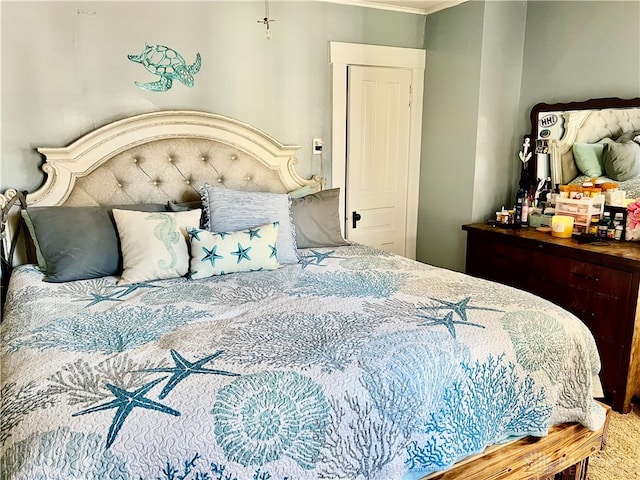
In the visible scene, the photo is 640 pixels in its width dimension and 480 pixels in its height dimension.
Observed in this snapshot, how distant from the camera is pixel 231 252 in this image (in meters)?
2.22

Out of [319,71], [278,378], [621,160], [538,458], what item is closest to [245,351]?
[278,378]

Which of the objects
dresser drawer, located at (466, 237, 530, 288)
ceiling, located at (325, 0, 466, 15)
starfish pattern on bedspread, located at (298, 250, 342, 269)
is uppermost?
ceiling, located at (325, 0, 466, 15)

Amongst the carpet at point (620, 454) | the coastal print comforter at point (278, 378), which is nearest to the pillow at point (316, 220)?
the coastal print comforter at point (278, 378)

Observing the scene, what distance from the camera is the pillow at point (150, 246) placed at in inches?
83.8

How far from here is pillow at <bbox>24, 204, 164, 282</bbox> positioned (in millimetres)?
2143

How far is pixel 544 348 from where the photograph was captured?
158 centimetres

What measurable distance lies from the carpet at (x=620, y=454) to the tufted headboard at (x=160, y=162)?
2199 mm

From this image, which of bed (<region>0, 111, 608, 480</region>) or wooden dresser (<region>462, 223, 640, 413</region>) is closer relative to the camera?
bed (<region>0, 111, 608, 480</region>)

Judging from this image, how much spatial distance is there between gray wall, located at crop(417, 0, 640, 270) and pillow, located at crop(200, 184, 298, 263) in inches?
58.1

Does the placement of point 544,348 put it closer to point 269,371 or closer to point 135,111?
point 269,371

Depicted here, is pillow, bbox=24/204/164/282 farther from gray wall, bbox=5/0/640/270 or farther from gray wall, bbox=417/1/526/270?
gray wall, bbox=417/1/526/270

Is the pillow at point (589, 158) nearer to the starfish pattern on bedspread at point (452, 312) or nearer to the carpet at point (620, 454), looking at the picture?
the carpet at point (620, 454)

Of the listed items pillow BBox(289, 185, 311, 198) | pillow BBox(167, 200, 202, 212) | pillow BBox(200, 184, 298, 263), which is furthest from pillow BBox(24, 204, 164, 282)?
pillow BBox(289, 185, 311, 198)

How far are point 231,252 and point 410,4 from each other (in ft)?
7.51
